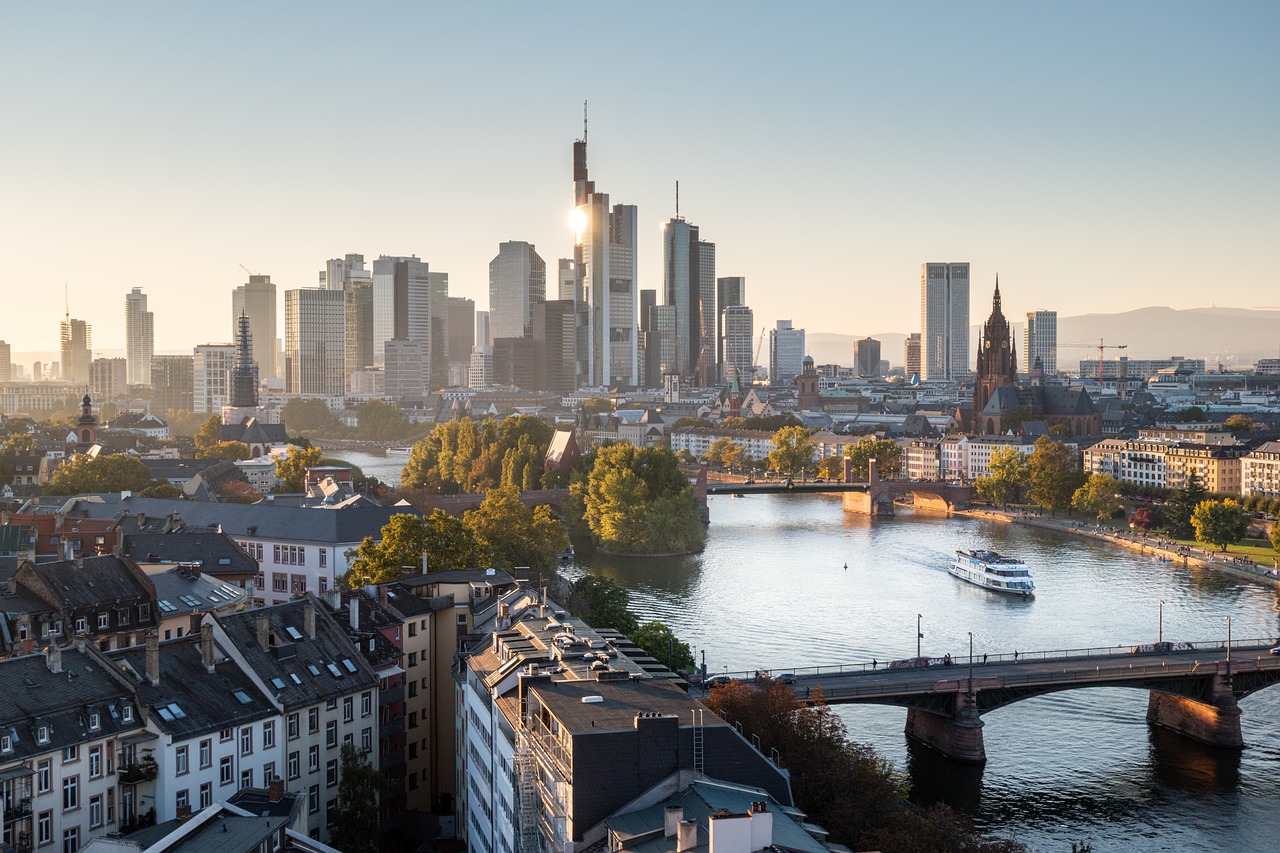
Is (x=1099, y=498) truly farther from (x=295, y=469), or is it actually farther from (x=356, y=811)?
(x=356, y=811)

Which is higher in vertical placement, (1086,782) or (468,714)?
(468,714)

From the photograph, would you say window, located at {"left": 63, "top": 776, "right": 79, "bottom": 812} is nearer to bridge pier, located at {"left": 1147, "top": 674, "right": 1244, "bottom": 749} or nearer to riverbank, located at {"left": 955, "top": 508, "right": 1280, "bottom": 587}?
bridge pier, located at {"left": 1147, "top": 674, "right": 1244, "bottom": 749}

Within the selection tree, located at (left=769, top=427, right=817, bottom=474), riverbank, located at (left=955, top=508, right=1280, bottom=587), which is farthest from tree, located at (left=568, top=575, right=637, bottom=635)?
tree, located at (left=769, top=427, right=817, bottom=474)

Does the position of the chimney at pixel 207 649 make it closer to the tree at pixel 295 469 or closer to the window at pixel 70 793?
the window at pixel 70 793

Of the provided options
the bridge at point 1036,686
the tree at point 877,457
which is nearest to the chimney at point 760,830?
the bridge at point 1036,686

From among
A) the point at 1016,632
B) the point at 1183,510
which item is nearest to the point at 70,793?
the point at 1016,632

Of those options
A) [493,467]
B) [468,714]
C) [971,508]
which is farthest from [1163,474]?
[468,714]

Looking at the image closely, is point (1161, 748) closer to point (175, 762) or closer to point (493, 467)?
point (175, 762)
